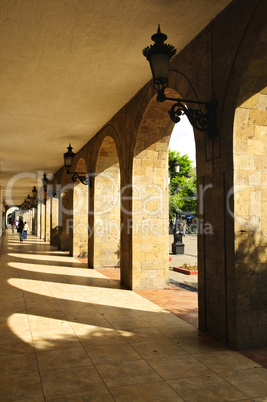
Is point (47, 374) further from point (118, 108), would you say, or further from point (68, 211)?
point (68, 211)

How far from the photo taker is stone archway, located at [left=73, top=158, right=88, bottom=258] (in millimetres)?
13413

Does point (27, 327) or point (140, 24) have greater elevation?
point (140, 24)

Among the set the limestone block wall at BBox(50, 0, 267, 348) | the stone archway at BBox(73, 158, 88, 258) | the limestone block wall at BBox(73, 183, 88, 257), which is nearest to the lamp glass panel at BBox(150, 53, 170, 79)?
the limestone block wall at BBox(50, 0, 267, 348)

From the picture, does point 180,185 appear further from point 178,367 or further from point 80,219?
point 178,367


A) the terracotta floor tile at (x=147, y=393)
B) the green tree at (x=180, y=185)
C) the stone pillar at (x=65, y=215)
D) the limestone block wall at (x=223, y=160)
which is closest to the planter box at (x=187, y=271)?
the limestone block wall at (x=223, y=160)

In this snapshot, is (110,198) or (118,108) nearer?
(118,108)

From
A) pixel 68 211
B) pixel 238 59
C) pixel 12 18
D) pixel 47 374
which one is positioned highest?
pixel 12 18

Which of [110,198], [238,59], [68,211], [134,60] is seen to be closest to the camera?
[238,59]

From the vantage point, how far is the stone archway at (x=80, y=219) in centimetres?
1341

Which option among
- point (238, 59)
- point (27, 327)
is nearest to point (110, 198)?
point (27, 327)

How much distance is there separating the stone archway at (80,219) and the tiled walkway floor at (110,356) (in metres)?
6.80

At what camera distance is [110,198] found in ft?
35.1

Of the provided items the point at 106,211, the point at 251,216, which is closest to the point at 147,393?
the point at 251,216

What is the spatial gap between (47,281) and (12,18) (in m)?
5.65
